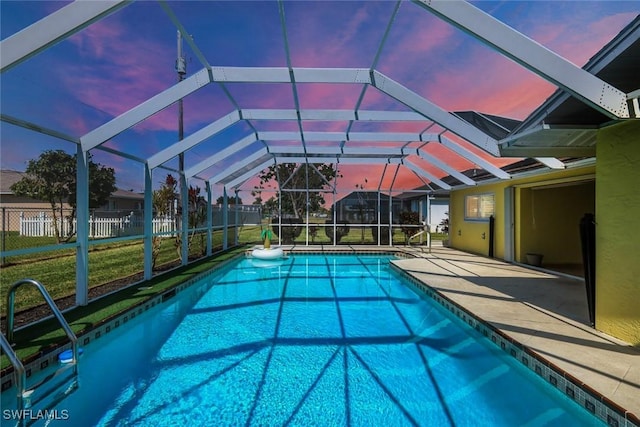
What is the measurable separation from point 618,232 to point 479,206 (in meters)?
8.65

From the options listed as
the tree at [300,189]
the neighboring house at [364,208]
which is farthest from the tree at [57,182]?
the neighboring house at [364,208]

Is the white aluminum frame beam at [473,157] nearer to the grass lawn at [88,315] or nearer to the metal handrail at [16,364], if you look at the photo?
the grass lawn at [88,315]

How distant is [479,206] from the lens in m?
12.4

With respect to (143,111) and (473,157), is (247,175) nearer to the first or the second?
(143,111)

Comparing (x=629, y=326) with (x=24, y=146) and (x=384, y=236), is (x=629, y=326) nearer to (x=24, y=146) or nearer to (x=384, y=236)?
(x=24, y=146)

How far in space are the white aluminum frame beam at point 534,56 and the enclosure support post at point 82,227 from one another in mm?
5500

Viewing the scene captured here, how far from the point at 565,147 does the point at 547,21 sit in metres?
2.07

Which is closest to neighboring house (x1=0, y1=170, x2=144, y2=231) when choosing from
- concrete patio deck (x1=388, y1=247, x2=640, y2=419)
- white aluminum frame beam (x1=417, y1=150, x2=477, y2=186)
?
concrete patio deck (x1=388, y1=247, x2=640, y2=419)

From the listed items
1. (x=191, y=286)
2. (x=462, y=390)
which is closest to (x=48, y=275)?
(x=191, y=286)

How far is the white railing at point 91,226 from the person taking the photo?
583cm

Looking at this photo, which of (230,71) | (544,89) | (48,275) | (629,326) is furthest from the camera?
(48,275)

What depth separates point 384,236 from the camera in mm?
15711

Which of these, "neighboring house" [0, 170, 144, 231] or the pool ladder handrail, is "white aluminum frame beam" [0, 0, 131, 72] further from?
"neighboring house" [0, 170, 144, 231]

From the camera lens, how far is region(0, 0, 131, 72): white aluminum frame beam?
3500 mm
